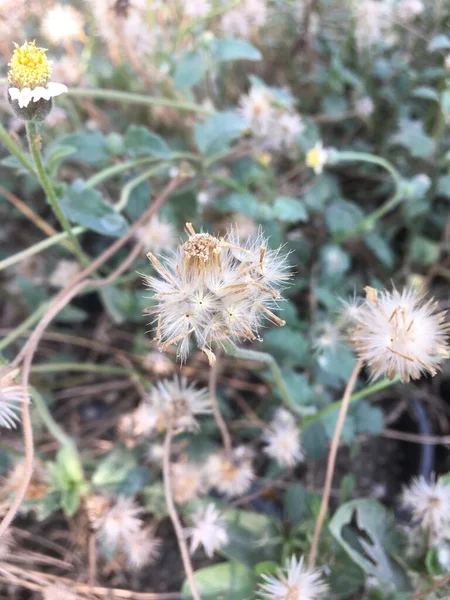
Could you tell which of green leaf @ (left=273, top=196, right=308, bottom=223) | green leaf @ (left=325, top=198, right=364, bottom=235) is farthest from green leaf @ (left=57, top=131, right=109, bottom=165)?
green leaf @ (left=325, top=198, right=364, bottom=235)

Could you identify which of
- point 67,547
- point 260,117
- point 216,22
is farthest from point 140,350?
point 216,22

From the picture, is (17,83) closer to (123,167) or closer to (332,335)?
(123,167)

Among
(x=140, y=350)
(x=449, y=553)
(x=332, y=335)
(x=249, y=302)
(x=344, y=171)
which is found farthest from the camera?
(x=344, y=171)

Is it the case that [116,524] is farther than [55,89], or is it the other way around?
[116,524]

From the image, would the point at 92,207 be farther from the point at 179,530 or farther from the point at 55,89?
the point at 179,530

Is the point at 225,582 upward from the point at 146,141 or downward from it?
downward

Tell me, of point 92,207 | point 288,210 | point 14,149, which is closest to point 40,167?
point 14,149
